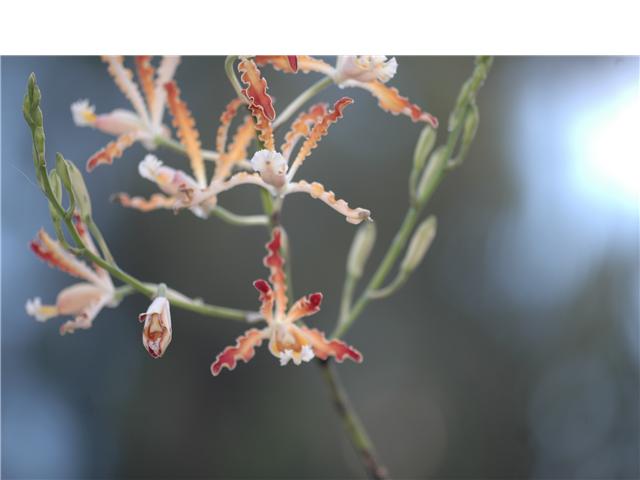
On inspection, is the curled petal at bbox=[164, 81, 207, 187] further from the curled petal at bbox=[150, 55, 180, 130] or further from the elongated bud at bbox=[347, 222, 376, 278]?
the elongated bud at bbox=[347, 222, 376, 278]

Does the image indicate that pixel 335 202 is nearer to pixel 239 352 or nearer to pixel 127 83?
pixel 239 352

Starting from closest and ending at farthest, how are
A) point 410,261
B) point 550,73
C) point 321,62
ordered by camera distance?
point 321,62 < point 410,261 < point 550,73

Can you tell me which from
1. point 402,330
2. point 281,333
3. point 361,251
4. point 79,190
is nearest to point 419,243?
point 361,251

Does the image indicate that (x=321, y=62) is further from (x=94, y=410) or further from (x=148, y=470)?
(x=148, y=470)

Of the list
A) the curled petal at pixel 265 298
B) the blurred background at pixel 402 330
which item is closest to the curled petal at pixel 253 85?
the curled petal at pixel 265 298

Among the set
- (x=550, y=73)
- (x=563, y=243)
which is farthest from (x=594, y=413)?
(x=550, y=73)

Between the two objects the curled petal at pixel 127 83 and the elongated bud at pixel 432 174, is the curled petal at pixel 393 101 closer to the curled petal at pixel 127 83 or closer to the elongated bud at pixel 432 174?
the elongated bud at pixel 432 174
